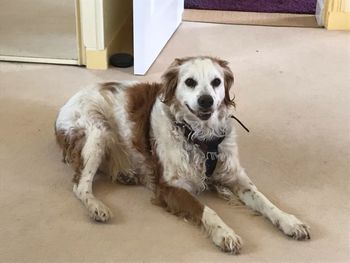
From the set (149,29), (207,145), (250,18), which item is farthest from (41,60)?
(207,145)

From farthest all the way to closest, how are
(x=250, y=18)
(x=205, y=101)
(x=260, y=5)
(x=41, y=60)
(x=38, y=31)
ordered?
(x=260, y=5), (x=250, y=18), (x=38, y=31), (x=41, y=60), (x=205, y=101)

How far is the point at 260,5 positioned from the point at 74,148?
8.37 feet

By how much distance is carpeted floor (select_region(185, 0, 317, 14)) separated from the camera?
4.50m

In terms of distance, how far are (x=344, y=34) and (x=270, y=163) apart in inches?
70.4

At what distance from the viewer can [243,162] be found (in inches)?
104

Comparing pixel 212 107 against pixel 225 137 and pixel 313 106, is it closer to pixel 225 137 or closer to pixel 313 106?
pixel 225 137

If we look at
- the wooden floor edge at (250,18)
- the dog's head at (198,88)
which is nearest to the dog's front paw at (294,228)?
the dog's head at (198,88)

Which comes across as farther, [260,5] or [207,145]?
[260,5]

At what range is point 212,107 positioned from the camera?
2203 mm

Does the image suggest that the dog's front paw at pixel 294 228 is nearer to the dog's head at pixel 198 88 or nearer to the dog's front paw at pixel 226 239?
the dog's front paw at pixel 226 239

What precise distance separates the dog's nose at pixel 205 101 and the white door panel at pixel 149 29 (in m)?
1.27

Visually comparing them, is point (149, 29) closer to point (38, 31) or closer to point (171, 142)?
point (38, 31)

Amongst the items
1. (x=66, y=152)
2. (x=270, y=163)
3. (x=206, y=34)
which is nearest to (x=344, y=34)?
(x=206, y=34)

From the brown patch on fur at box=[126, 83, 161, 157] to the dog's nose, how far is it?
1.03 ft
